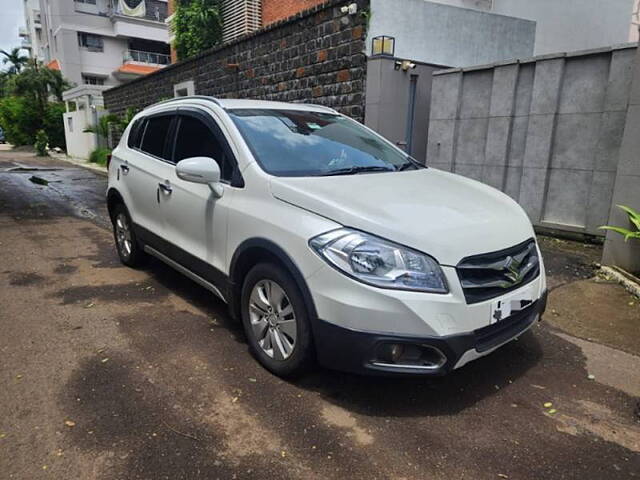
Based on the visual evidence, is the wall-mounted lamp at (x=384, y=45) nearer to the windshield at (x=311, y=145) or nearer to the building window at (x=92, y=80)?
the windshield at (x=311, y=145)

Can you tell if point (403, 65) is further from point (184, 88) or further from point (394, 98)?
point (184, 88)

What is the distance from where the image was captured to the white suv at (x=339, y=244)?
8.67ft

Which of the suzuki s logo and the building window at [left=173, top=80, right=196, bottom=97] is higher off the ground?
the building window at [left=173, top=80, right=196, bottom=97]

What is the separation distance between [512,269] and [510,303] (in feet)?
0.66

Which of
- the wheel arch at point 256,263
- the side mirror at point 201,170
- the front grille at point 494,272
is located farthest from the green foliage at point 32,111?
the front grille at point 494,272

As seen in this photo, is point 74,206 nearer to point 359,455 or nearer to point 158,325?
point 158,325

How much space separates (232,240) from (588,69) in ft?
17.4

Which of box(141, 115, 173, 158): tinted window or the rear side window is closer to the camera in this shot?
box(141, 115, 173, 158): tinted window

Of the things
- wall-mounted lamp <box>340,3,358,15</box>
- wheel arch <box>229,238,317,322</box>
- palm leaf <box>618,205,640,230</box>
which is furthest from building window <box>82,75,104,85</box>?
palm leaf <box>618,205,640,230</box>

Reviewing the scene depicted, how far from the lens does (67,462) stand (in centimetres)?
243

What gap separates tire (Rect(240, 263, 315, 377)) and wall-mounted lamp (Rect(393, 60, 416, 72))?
608 cm

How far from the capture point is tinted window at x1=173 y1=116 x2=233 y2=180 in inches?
145

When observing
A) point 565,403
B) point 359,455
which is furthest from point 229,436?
point 565,403

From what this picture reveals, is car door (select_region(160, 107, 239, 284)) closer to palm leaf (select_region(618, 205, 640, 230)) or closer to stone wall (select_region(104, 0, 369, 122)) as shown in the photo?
palm leaf (select_region(618, 205, 640, 230))
